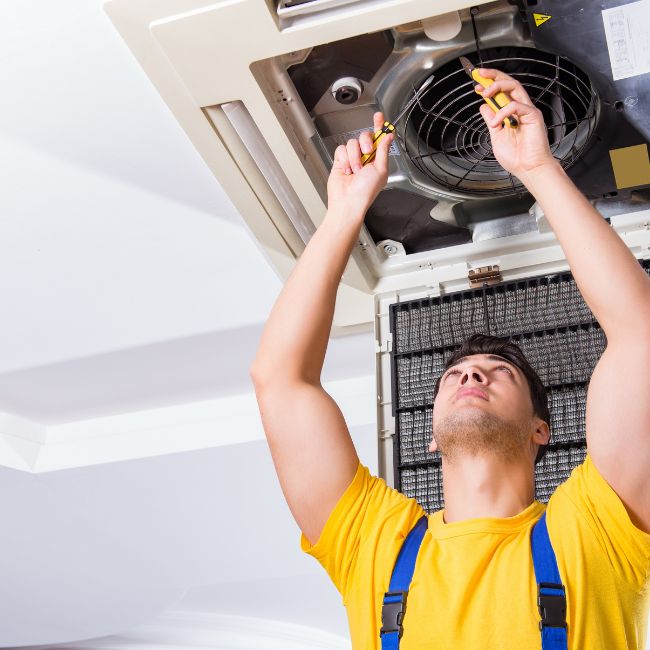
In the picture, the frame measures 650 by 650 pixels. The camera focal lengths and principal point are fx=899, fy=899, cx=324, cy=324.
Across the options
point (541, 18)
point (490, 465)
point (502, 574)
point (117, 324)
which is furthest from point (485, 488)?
point (117, 324)

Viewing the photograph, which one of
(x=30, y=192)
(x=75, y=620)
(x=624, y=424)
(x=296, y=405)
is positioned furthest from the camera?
(x=75, y=620)

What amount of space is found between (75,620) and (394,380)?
3774 millimetres

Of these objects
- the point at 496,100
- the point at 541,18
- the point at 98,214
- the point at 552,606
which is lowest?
the point at 552,606

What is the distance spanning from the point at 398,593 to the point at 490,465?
31 cm

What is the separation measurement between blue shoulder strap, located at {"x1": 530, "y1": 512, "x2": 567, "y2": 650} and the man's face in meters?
0.24

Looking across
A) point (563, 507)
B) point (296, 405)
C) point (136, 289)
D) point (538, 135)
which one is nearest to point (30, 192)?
point (136, 289)

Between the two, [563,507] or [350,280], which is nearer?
[563,507]

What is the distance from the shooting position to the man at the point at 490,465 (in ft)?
4.60

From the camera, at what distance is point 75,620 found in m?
5.28

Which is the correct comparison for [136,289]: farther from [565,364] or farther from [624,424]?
[624,424]

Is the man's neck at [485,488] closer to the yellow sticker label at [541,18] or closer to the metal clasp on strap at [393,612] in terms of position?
the metal clasp on strap at [393,612]

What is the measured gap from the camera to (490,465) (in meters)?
1.63

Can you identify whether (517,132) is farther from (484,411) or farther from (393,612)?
(393,612)

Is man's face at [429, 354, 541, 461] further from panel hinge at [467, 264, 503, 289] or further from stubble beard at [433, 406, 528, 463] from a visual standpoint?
panel hinge at [467, 264, 503, 289]
